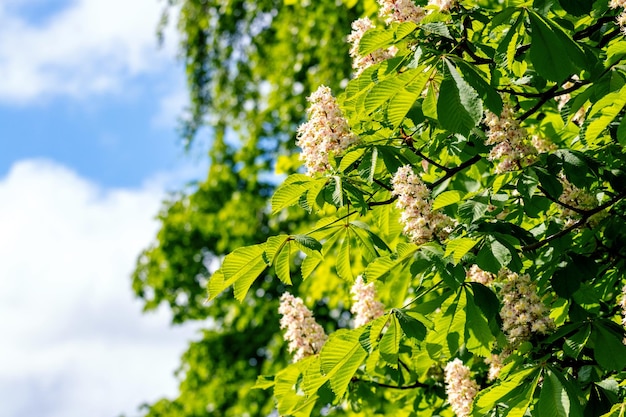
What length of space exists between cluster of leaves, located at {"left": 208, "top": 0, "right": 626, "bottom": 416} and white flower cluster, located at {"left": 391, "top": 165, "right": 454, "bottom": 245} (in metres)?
0.04

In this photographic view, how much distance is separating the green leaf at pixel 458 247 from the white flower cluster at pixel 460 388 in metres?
1.01

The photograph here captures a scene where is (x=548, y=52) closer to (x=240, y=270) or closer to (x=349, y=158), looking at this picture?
(x=349, y=158)

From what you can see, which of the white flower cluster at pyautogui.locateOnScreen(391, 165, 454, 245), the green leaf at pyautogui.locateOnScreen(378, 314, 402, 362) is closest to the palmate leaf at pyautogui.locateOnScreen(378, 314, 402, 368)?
the green leaf at pyautogui.locateOnScreen(378, 314, 402, 362)

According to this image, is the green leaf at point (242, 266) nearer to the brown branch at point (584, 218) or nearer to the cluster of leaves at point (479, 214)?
the cluster of leaves at point (479, 214)

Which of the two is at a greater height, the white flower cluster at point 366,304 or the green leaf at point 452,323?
the white flower cluster at point 366,304

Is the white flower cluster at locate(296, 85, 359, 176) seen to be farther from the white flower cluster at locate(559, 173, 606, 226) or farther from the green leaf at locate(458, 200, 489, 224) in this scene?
the white flower cluster at locate(559, 173, 606, 226)

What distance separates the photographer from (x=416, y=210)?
299 cm

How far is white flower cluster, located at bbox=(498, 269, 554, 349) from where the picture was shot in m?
3.01

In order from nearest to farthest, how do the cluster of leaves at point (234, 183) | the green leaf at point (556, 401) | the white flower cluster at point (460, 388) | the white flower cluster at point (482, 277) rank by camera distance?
the green leaf at point (556, 401) → the white flower cluster at point (482, 277) → the white flower cluster at point (460, 388) → the cluster of leaves at point (234, 183)

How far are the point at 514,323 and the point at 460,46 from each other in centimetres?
96

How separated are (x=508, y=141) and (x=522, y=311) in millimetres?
589

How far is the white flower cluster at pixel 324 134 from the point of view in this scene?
10.2 feet

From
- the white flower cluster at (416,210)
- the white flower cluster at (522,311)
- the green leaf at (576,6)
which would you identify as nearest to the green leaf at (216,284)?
the white flower cluster at (416,210)

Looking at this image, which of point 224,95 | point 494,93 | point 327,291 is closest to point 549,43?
point 494,93
